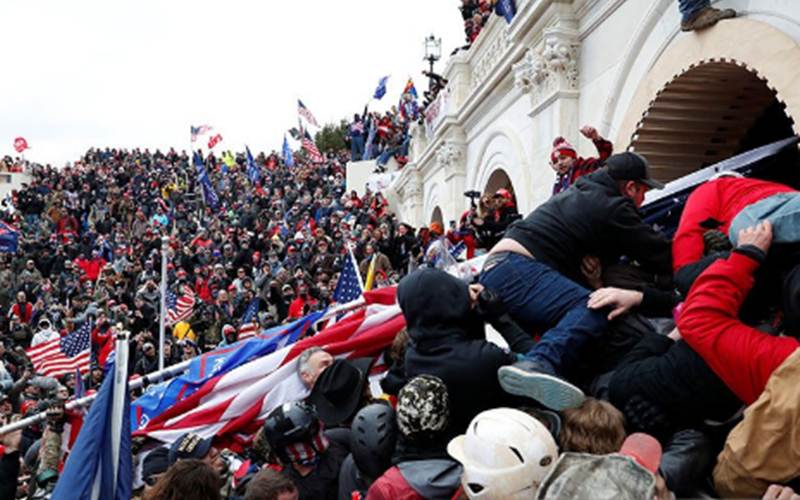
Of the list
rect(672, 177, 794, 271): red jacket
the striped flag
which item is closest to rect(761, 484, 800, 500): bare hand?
rect(672, 177, 794, 271): red jacket

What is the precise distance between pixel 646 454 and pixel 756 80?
22.2 ft

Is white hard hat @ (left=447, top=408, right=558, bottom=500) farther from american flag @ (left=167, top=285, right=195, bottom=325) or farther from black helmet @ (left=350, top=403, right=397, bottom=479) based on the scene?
american flag @ (left=167, top=285, right=195, bottom=325)

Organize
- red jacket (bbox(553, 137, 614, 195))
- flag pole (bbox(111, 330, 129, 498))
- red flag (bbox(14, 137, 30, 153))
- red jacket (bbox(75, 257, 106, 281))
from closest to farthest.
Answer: flag pole (bbox(111, 330, 129, 498)) → red jacket (bbox(553, 137, 614, 195)) → red jacket (bbox(75, 257, 106, 281)) → red flag (bbox(14, 137, 30, 153))

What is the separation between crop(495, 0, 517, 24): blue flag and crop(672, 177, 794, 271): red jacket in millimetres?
9076

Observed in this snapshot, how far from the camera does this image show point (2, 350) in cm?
1536

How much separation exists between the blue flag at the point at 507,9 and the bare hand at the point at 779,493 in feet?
35.5

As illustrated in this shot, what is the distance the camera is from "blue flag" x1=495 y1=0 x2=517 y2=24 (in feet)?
40.3

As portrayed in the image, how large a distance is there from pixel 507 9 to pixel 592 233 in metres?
Result: 9.73

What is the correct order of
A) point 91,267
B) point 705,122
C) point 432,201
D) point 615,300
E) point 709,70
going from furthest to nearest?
point 91,267
point 432,201
point 705,122
point 709,70
point 615,300

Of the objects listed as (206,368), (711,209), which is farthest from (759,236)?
(206,368)

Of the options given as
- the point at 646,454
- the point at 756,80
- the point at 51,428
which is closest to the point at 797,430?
the point at 646,454

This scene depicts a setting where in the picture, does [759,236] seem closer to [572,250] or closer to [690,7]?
[572,250]

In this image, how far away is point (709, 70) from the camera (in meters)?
7.48

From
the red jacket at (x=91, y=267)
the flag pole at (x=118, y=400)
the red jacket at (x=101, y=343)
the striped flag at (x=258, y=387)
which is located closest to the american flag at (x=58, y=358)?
the red jacket at (x=101, y=343)
